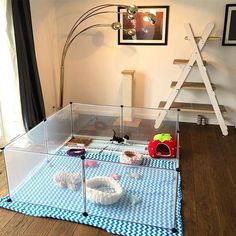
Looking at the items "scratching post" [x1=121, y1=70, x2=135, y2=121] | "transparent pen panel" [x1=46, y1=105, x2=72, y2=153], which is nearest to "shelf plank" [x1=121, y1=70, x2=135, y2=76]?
"scratching post" [x1=121, y1=70, x2=135, y2=121]

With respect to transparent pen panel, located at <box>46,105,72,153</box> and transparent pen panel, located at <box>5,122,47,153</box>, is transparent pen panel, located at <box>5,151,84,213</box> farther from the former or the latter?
transparent pen panel, located at <box>46,105,72,153</box>

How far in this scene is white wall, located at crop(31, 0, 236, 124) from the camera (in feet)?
11.4

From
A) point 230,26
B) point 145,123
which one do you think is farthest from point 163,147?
point 230,26

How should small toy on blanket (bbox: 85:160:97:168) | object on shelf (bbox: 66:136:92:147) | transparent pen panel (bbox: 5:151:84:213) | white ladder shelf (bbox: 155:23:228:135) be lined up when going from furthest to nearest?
white ladder shelf (bbox: 155:23:228:135)
object on shelf (bbox: 66:136:92:147)
transparent pen panel (bbox: 5:151:84:213)
small toy on blanket (bbox: 85:160:97:168)

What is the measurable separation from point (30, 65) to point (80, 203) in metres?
1.69

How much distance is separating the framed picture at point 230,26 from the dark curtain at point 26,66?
7.21ft

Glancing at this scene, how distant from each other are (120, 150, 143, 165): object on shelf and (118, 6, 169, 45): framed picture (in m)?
1.59

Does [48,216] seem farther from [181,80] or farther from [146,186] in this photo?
[181,80]

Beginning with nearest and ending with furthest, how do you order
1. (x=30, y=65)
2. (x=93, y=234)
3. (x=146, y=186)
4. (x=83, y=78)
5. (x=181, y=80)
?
(x=93, y=234)
(x=146, y=186)
(x=30, y=65)
(x=181, y=80)
(x=83, y=78)

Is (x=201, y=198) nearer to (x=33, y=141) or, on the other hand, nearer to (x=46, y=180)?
(x=46, y=180)

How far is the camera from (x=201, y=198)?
2.22 metres

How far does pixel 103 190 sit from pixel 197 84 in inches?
79.2

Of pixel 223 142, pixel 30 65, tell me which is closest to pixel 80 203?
pixel 30 65

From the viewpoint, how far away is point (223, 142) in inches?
128
